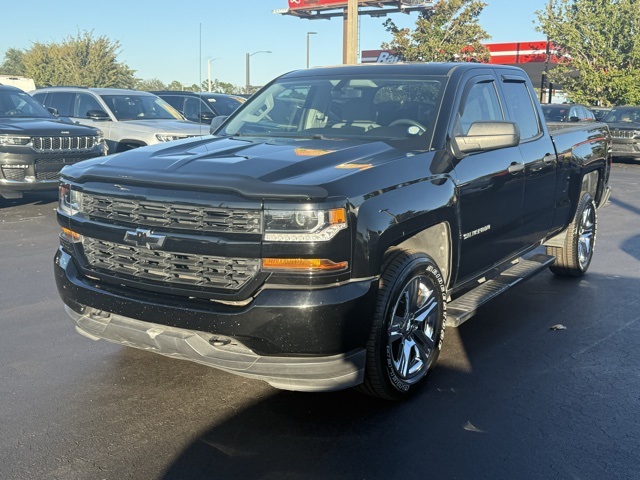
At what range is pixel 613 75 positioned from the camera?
30094mm

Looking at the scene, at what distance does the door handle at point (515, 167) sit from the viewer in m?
5.09

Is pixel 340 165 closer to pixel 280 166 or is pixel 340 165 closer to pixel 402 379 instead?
pixel 280 166

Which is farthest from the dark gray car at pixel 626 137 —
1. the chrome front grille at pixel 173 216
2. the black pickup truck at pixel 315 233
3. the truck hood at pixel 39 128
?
the chrome front grille at pixel 173 216

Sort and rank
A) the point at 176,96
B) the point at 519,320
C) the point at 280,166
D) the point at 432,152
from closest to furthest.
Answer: the point at 280,166 < the point at 432,152 < the point at 519,320 < the point at 176,96

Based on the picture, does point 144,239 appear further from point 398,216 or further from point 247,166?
point 398,216

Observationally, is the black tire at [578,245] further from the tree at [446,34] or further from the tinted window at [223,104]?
the tree at [446,34]

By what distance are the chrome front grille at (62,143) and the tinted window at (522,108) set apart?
715cm

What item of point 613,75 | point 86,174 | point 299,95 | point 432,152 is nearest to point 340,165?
point 432,152

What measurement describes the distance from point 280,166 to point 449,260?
1373 mm

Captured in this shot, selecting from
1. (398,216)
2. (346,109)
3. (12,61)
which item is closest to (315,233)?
(398,216)

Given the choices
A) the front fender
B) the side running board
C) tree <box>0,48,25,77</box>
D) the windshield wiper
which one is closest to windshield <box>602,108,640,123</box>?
the side running board

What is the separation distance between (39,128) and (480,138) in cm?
779

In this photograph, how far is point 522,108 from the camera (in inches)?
230

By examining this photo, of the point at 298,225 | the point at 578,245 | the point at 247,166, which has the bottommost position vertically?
the point at 578,245
